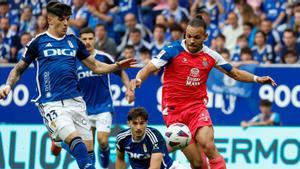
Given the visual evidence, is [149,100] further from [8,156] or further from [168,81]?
[168,81]

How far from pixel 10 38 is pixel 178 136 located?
9758 mm

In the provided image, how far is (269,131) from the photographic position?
1811cm

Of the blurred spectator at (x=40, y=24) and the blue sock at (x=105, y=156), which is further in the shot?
the blurred spectator at (x=40, y=24)

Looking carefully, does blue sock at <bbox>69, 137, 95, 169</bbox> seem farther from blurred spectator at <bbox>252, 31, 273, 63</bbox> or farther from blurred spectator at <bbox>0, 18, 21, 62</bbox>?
blurred spectator at <bbox>0, 18, 21, 62</bbox>

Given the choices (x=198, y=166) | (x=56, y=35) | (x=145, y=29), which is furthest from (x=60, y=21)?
(x=145, y=29)

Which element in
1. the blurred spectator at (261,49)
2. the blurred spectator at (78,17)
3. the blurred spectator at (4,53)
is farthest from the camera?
the blurred spectator at (78,17)

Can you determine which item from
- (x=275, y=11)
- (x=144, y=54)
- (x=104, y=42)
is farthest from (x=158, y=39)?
(x=275, y=11)

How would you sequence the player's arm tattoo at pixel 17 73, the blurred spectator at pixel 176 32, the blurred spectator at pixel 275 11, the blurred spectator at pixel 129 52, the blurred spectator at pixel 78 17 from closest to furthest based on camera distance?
the player's arm tattoo at pixel 17 73 < the blurred spectator at pixel 129 52 < the blurred spectator at pixel 176 32 < the blurred spectator at pixel 275 11 < the blurred spectator at pixel 78 17

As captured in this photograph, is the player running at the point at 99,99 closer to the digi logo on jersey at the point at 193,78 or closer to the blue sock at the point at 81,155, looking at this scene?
the digi logo on jersey at the point at 193,78

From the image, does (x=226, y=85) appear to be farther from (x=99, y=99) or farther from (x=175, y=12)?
(x=175, y=12)

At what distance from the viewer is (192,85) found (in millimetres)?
14695

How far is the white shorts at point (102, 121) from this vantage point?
1712 centimetres

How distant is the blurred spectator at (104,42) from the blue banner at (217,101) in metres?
1.93

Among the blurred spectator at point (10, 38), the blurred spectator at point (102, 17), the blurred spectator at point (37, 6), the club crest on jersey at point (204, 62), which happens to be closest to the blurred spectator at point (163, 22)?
the blurred spectator at point (102, 17)
